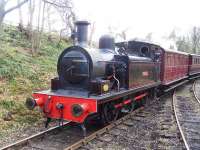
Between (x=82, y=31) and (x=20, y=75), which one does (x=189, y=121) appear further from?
(x=20, y=75)

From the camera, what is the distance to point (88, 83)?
297 inches

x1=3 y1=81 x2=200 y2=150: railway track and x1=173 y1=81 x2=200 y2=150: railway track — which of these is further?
x1=173 y1=81 x2=200 y2=150: railway track

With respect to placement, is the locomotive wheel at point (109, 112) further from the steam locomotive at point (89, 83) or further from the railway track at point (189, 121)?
the railway track at point (189, 121)

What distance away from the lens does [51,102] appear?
24.4 ft

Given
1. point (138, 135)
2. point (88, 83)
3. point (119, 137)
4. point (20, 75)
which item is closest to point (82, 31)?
point (88, 83)

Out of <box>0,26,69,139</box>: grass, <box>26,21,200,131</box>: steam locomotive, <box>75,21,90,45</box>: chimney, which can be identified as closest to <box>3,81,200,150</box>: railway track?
<box>26,21,200,131</box>: steam locomotive

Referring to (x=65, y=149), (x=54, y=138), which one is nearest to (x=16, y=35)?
(x=54, y=138)

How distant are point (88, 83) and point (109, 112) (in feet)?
4.74

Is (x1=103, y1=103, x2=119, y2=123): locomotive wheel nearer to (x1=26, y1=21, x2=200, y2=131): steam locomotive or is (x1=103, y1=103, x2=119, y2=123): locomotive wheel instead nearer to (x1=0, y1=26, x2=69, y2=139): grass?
(x1=26, y1=21, x2=200, y2=131): steam locomotive

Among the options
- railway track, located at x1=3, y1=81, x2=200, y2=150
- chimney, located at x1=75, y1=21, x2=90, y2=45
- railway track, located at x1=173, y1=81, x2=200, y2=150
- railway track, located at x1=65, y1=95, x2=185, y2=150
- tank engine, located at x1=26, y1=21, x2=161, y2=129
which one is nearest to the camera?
railway track, located at x1=3, y1=81, x2=200, y2=150

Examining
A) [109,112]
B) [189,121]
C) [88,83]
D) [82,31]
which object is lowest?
[189,121]

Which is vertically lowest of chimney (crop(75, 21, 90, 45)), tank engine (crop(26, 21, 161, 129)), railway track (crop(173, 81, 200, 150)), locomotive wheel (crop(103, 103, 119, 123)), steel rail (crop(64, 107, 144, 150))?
railway track (crop(173, 81, 200, 150))

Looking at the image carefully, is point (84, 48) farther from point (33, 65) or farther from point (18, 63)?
point (33, 65)

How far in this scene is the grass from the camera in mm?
8438
